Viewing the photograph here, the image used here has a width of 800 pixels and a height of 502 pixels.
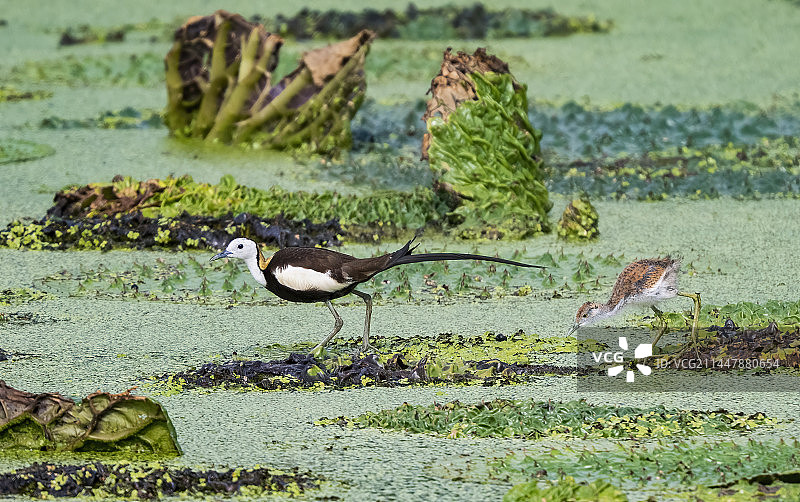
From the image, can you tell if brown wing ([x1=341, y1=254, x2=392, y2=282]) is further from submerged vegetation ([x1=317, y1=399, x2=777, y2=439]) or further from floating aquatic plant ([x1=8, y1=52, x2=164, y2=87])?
floating aquatic plant ([x1=8, y1=52, x2=164, y2=87])

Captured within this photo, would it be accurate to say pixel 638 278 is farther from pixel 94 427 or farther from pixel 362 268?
pixel 94 427

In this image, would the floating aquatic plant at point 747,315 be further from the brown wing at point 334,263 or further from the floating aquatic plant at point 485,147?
the floating aquatic plant at point 485,147

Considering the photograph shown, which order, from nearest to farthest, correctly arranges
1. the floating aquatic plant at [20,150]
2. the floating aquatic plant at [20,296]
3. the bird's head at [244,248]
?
the bird's head at [244,248], the floating aquatic plant at [20,296], the floating aquatic plant at [20,150]

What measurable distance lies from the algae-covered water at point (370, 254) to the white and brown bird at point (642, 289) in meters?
0.23

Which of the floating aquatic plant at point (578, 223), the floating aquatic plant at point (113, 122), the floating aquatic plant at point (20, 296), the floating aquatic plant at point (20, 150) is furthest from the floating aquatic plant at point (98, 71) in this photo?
the floating aquatic plant at point (20, 296)

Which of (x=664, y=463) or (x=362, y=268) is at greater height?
(x=362, y=268)

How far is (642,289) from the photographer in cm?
358

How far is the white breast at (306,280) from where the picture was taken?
3.48 m

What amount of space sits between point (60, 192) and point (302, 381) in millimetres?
1983

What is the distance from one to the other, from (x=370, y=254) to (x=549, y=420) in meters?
1.64

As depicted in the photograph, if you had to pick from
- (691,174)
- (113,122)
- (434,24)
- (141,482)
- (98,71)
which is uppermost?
(434,24)

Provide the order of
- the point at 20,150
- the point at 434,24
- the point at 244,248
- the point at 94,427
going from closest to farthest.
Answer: the point at 94,427, the point at 244,248, the point at 20,150, the point at 434,24

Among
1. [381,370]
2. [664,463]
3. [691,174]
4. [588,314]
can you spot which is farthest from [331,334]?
[691,174]

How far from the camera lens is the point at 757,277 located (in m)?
4.48
